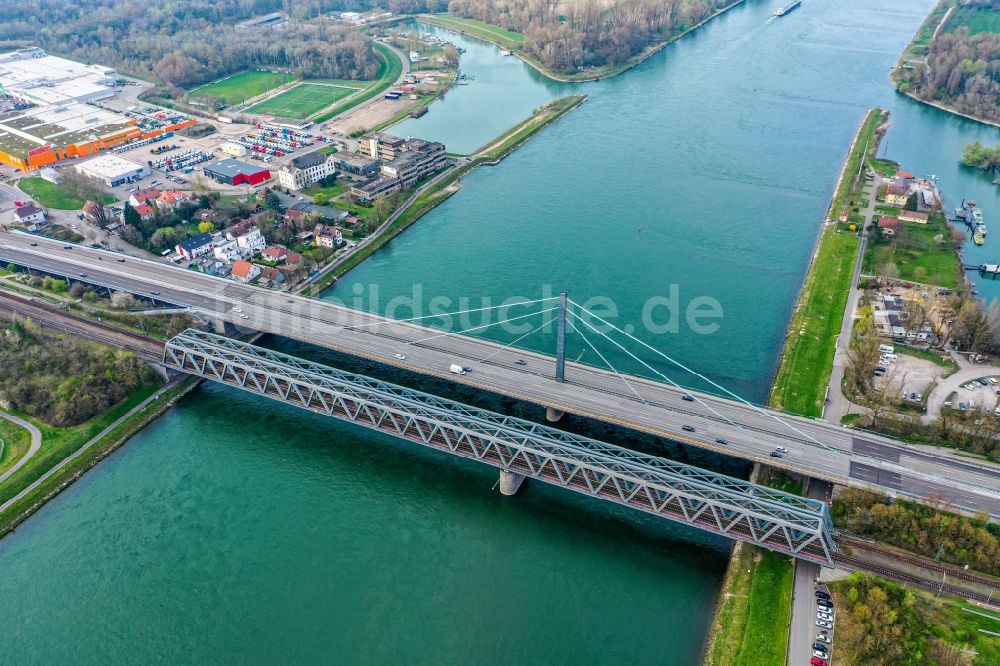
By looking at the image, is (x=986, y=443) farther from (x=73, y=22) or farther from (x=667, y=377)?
(x=73, y=22)

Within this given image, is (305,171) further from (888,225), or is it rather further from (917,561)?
(917,561)

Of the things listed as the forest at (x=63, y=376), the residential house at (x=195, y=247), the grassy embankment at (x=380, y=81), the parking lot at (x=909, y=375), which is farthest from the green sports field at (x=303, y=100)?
the parking lot at (x=909, y=375)

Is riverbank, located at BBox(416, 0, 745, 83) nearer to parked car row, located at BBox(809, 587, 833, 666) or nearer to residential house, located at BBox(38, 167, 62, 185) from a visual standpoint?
residential house, located at BBox(38, 167, 62, 185)

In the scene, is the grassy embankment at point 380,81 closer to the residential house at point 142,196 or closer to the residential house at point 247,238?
the residential house at point 142,196

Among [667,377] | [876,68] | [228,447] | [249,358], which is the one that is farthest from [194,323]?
[876,68]

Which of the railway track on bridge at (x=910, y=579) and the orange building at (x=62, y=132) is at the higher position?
the orange building at (x=62, y=132)
